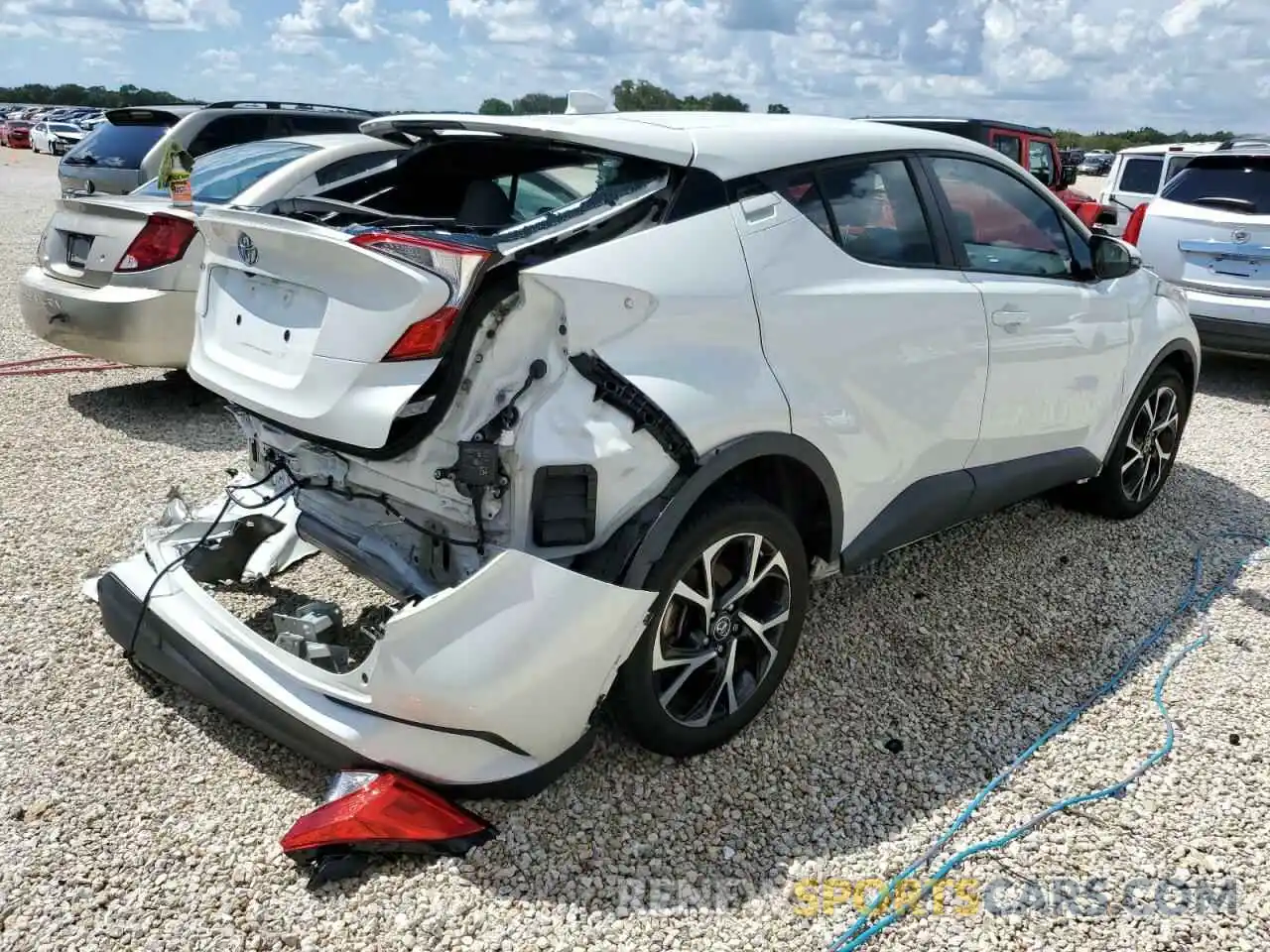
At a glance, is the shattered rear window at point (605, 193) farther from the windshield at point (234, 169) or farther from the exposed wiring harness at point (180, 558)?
the windshield at point (234, 169)

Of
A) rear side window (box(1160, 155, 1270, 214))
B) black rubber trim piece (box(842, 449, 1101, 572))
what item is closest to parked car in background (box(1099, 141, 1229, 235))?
rear side window (box(1160, 155, 1270, 214))

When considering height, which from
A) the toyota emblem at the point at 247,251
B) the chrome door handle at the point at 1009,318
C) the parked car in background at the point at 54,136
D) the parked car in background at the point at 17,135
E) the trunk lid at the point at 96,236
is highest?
the chrome door handle at the point at 1009,318

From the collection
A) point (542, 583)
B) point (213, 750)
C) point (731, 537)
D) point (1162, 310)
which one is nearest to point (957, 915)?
point (731, 537)

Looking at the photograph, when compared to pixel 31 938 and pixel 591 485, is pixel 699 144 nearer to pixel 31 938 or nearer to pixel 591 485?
pixel 591 485

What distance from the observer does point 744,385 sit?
9.39 feet

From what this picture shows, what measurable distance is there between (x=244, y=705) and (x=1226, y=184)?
26.5 feet

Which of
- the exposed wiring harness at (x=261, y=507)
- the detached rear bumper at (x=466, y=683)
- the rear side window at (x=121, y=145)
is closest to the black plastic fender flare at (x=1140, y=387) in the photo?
the detached rear bumper at (x=466, y=683)

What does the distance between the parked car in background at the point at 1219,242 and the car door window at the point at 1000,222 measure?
3996 millimetres

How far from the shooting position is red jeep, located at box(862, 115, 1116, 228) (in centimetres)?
1043

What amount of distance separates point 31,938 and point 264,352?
1.63m

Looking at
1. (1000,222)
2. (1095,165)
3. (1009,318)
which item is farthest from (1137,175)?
(1095,165)

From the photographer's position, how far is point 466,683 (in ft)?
8.29

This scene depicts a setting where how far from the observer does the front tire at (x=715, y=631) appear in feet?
9.26

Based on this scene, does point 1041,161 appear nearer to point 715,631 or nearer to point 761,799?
point 715,631
